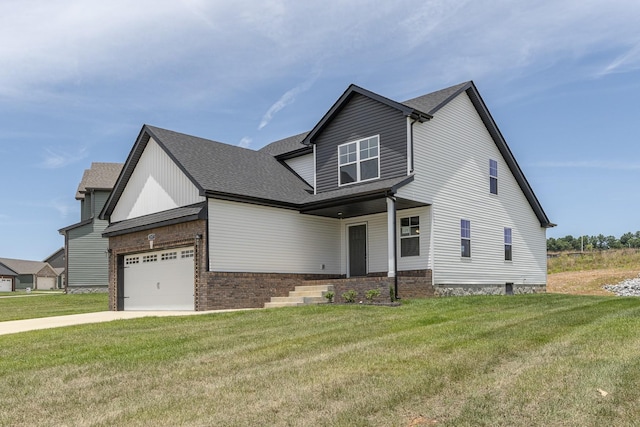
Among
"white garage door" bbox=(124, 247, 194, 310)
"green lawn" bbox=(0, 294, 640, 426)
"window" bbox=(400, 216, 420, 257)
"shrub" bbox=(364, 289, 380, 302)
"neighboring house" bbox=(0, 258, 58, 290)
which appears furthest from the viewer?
"neighboring house" bbox=(0, 258, 58, 290)

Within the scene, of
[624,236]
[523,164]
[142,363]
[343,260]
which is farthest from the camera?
[624,236]

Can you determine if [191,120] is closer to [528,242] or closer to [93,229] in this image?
[93,229]

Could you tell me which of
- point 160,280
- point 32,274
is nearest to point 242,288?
point 160,280

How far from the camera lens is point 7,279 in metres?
73.1

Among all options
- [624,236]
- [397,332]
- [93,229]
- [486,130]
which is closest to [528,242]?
[486,130]

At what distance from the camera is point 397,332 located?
10211 mm

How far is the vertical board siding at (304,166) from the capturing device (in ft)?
74.4

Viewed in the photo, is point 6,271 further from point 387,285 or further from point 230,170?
point 387,285

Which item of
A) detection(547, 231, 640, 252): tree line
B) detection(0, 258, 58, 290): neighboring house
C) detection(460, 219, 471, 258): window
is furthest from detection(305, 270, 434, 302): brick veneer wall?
detection(0, 258, 58, 290): neighboring house

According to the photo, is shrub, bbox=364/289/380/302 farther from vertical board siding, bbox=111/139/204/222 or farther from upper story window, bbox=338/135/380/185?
vertical board siding, bbox=111/139/204/222

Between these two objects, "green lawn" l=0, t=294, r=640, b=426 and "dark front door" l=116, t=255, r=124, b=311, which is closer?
"green lawn" l=0, t=294, r=640, b=426

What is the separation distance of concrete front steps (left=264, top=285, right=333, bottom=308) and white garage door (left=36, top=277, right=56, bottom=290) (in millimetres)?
70653

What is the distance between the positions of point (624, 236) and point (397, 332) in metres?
81.8

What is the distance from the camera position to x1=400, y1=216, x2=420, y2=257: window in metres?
19.5
